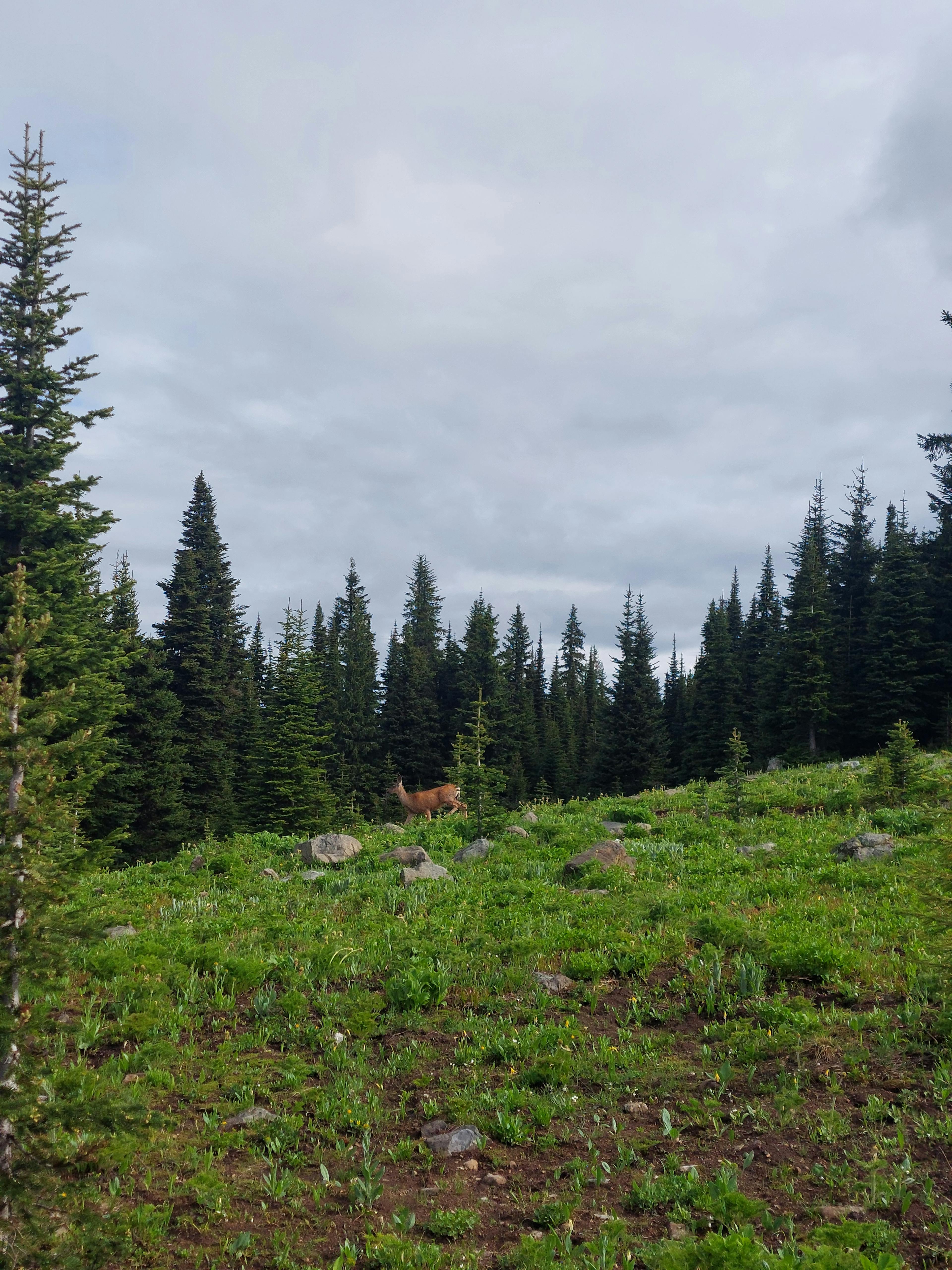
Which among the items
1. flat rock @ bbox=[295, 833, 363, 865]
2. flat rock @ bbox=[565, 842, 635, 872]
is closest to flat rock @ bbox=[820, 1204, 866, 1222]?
flat rock @ bbox=[565, 842, 635, 872]

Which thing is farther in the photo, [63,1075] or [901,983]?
[901,983]

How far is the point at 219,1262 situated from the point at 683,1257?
2.82 meters

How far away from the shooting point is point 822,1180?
470 centimetres

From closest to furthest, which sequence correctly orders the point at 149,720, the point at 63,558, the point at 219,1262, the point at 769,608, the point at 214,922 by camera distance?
1. the point at 219,1262
2. the point at 214,922
3. the point at 63,558
4. the point at 149,720
5. the point at 769,608

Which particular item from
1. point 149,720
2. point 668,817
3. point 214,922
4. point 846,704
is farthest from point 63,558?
point 846,704

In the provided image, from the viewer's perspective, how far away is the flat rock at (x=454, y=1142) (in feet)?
18.3

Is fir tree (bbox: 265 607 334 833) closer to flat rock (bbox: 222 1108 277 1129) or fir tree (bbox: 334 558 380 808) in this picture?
fir tree (bbox: 334 558 380 808)

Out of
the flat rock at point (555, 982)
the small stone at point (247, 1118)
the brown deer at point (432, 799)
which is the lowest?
the small stone at point (247, 1118)

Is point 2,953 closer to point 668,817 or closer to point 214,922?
point 214,922

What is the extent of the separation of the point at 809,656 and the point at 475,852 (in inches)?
1349

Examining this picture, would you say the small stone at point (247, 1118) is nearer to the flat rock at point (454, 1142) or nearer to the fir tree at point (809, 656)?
the flat rock at point (454, 1142)

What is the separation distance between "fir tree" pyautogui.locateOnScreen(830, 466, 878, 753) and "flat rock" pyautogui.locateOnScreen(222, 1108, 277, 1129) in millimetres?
41423

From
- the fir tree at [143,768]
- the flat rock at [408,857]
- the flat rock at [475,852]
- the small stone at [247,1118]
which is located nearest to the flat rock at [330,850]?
the flat rock at [408,857]

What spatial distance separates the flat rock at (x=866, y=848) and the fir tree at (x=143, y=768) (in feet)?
91.8
